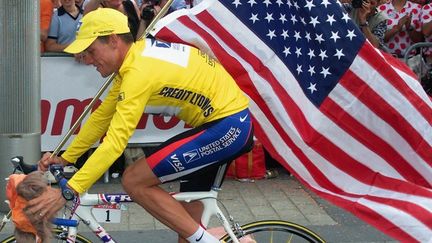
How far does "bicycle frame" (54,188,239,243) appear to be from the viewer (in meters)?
4.51

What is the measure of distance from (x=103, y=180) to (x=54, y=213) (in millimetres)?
4293

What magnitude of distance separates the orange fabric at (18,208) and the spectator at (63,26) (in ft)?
13.5

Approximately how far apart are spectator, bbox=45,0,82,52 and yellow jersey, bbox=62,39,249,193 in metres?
3.35

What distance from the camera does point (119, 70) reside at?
4387 millimetres

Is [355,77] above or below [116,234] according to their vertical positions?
above

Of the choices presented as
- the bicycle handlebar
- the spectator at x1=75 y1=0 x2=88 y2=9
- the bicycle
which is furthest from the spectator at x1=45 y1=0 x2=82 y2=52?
the bicycle handlebar

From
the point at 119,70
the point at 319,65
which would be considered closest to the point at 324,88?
the point at 319,65

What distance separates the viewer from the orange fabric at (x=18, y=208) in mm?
3961

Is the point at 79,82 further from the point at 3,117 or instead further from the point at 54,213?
the point at 54,213

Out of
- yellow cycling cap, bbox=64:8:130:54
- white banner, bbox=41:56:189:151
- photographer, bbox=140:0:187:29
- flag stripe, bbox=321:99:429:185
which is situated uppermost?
yellow cycling cap, bbox=64:8:130:54

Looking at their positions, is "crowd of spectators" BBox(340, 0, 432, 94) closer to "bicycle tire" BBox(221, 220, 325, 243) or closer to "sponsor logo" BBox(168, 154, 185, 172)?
"bicycle tire" BBox(221, 220, 325, 243)

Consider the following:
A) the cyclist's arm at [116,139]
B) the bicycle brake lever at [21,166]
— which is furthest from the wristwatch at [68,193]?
the bicycle brake lever at [21,166]

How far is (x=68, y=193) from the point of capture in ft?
13.6

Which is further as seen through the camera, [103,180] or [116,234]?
[103,180]
